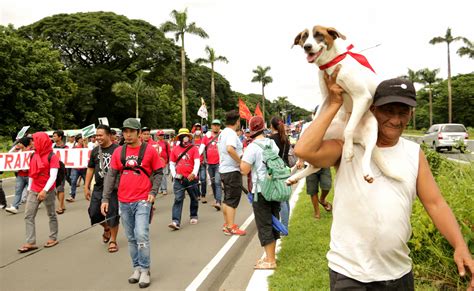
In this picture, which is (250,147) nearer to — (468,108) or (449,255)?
(449,255)

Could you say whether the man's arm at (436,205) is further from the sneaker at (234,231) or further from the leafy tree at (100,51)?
the leafy tree at (100,51)

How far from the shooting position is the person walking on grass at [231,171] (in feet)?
20.8

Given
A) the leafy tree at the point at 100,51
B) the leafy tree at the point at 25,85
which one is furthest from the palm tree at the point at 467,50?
the leafy tree at the point at 25,85

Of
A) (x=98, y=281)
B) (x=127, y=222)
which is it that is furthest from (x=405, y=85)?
(x=98, y=281)

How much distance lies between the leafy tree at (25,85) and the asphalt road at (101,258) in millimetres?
21175

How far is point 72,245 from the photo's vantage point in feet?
20.8

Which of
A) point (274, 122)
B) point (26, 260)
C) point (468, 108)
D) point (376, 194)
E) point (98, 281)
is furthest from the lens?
point (468, 108)

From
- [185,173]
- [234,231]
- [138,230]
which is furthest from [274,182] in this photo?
[185,173]

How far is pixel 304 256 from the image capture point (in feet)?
16.3

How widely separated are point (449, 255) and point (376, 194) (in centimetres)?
212

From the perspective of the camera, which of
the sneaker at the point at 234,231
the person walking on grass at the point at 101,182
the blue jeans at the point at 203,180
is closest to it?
the person walking on grass at the point at 101,182

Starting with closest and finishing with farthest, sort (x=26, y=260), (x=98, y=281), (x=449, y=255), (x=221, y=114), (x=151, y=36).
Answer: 1. (x=449, y=255)
2. (x=98, y=281)
3. (x=26, y=260)
4. (x=151, y=36)
5. (x=221, y=114)

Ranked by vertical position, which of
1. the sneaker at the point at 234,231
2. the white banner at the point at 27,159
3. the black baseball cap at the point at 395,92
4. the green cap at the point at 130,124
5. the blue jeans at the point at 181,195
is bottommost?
the sneaker at the point at 234,231

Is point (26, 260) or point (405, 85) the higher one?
point (405, 85)
